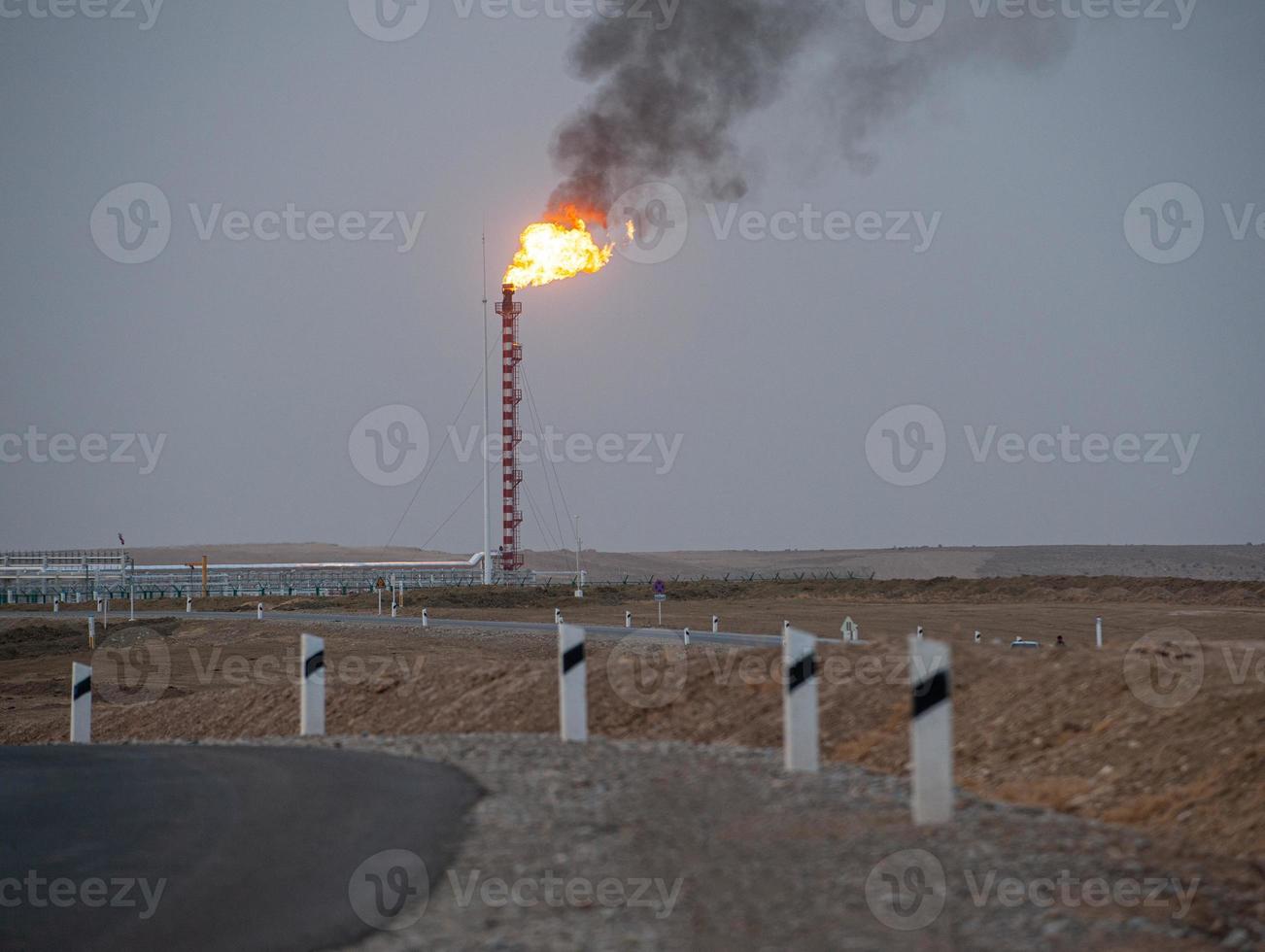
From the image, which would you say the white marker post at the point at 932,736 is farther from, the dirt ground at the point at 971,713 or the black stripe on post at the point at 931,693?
the dirt ground at the point at 971,713

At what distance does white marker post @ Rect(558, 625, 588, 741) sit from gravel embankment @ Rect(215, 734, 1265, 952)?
10.2ft

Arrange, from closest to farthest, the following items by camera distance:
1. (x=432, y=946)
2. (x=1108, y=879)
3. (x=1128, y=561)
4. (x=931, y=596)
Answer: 1. (x=432, y=946)
2. (x=1108, y=879)
3. (x=931, y=596)
4. (x=1128, y=561)

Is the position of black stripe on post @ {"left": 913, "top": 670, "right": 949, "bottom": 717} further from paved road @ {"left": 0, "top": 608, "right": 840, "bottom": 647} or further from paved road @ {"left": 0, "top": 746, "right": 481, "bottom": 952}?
paved road @ {"left": 0, "top": 608, "right": 840, "bottom": 647}

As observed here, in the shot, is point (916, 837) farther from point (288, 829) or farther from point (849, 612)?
point (849, 612)

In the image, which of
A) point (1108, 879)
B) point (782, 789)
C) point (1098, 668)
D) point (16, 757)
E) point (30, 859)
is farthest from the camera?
point (16, 757)

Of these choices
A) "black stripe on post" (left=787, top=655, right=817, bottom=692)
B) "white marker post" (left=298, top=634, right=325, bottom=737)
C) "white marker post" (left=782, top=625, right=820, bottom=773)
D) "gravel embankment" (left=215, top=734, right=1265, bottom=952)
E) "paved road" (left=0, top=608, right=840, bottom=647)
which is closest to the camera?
"gravel embankment" (left=215, top=734, right=1265, bottom=952)

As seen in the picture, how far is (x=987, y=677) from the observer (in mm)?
13859

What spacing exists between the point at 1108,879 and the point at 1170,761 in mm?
4273

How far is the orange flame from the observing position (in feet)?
212

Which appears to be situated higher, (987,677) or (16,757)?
(987,677)

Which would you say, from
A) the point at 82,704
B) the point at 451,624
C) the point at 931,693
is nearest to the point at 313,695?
the point at 82,704

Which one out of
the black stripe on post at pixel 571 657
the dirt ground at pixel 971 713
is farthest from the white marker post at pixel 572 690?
the dirt ground at pixel 971 713

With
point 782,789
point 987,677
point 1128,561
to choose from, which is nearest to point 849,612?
point 987,677

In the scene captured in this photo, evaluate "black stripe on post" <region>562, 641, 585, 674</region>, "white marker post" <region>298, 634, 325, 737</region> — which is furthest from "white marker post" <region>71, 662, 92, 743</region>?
"black stripe on post" <region>562, 641, 585, 674</region>
